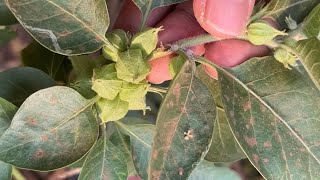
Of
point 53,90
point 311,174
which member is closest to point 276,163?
point 311,174

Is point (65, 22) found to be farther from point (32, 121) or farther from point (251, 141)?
point (251, 141)

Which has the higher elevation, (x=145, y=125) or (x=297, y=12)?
(x=297, y=12)

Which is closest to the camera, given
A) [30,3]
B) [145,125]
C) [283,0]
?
[30,3]

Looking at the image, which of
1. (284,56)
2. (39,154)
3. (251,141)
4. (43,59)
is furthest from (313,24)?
(43,59)

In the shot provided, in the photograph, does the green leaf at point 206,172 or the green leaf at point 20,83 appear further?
the green leaf at point 206,172

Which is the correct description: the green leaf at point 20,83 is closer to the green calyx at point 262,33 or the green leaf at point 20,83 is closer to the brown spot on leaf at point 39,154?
the brown spot on leaf at point 39,154

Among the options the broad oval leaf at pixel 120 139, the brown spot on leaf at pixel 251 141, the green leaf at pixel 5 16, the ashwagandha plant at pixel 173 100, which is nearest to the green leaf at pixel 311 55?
the ashwagandha plant at pixel 173 100

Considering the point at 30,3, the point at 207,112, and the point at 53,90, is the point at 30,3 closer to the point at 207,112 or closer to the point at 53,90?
the point at 53,90
